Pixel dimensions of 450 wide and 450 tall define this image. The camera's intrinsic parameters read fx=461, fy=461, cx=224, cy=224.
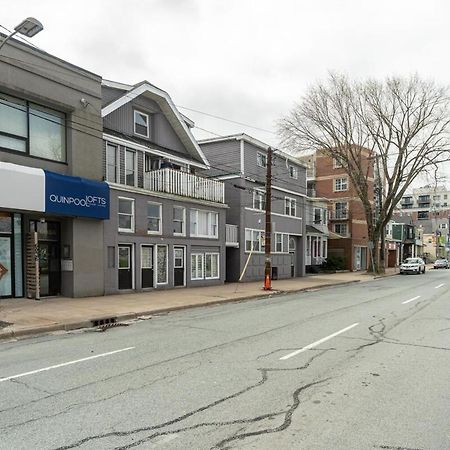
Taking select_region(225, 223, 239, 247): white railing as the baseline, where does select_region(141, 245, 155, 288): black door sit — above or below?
below

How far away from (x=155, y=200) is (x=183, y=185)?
234 centimetres

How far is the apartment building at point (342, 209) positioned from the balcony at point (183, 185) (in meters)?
23.3

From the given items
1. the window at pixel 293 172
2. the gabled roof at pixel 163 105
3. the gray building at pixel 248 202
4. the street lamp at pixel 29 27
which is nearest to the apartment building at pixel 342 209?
the window at pixel 293 172

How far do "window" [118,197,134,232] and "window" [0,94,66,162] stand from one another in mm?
3424

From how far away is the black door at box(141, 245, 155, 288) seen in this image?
20.4 m

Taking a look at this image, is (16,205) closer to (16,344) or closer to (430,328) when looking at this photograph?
(16,344)

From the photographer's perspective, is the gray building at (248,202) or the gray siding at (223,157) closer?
the gray building at (248,202)

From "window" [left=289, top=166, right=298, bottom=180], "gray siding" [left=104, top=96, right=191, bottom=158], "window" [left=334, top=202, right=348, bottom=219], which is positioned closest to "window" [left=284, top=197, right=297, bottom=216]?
"window" [left=289, top=166, right=298, bottom=180]

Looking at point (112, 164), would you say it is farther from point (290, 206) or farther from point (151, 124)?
point (290, 206)

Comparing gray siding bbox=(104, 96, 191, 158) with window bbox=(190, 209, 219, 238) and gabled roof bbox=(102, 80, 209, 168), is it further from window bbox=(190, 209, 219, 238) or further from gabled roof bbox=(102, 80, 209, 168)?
window bbox=(190, 209, 219, 238)

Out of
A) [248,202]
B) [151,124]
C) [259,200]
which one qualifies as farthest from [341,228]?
[151,124]

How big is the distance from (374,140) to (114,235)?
2731 centimetres

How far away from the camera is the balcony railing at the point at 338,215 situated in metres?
49.5

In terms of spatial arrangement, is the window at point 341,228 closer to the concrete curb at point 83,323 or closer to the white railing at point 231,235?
the white railing at point 231,235
